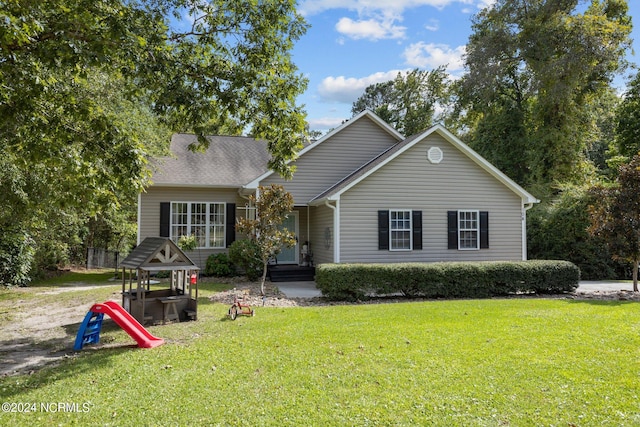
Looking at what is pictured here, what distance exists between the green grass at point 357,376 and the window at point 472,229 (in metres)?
7.10

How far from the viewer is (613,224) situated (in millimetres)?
12492

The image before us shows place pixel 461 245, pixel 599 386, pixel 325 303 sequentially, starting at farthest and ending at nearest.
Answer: pixel 461 245
pixel 325 303
pixel 599 386

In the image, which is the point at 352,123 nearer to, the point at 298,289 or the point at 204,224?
the point at 204,224

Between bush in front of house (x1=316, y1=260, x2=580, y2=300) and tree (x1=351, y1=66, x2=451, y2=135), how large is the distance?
2632cm

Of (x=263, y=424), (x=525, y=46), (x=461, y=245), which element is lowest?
(x=263, y=424)

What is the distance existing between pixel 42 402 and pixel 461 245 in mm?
13464

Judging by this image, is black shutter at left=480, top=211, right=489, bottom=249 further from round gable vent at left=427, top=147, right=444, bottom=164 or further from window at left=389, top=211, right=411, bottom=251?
window at left=389, top=211, right=411, bottom=251

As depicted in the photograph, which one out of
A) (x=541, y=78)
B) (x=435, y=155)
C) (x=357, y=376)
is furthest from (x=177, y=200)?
(x=541, y=78)

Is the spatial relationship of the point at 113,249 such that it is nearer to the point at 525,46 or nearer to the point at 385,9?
the point at 385,9

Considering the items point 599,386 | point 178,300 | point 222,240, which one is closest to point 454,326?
point 599,386

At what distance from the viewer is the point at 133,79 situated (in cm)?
793

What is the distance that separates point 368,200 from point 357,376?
31.7 feet

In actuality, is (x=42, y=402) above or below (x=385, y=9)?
below

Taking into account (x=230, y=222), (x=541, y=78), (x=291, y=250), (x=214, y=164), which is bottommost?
(x=291, y=250)
